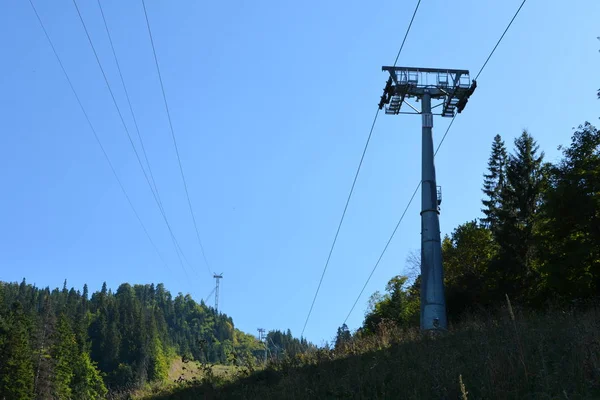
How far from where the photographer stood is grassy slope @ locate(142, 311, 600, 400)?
784cm

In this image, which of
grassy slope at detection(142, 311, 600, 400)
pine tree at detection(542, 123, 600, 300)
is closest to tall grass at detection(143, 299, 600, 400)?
grassy slope at detection(142, 311, 600, 400)

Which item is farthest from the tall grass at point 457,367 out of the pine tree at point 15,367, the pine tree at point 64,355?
the pine tree at point 64,355

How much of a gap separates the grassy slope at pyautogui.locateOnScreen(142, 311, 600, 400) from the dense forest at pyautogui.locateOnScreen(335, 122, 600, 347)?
306cm

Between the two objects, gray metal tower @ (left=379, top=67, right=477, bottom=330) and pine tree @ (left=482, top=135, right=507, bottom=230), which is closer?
gray metal tower @ (left=379, top=67, right=477, bottom=330)

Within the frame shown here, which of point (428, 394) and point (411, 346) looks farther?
point (411, 346)

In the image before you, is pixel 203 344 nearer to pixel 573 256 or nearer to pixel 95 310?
pixel 573 256

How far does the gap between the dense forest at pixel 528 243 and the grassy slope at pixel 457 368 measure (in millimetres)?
3061

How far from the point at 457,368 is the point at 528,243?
39904 mm

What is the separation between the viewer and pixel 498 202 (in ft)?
205

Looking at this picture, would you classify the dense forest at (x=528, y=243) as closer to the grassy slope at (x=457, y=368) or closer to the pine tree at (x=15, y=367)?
the grassy slope at (x=457, y=368)

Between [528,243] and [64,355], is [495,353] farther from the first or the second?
[64,355]

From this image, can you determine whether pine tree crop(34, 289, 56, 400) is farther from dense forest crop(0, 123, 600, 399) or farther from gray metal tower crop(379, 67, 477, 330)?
gray metal tower crop(379, 67, 477, 330)

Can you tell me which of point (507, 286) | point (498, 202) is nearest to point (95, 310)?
point (498, 202)

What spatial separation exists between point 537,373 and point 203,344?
31.2ft
